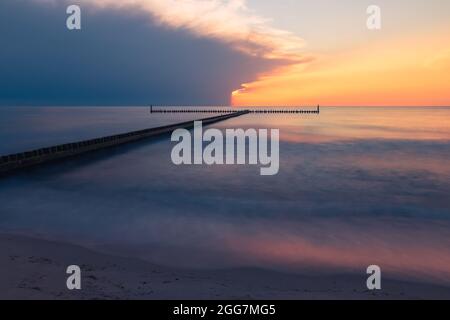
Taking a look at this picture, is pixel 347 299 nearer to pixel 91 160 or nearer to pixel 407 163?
pixel 91 160

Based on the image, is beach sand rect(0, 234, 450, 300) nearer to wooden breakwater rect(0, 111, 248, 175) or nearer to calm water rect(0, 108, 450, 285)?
calm water rect(0, 108, 450, 285)

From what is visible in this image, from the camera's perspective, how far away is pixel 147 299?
19.2ft

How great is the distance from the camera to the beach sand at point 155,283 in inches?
238

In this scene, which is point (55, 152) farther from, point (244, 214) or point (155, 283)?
point (155, 283)

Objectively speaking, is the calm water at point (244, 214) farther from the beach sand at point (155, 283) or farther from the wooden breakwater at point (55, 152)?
the wooden breakwater at point (55, 152)

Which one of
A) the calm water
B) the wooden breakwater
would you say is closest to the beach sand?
the calm water

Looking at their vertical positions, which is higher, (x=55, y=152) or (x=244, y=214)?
(x=55, y=152)

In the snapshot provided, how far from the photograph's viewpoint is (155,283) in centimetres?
660

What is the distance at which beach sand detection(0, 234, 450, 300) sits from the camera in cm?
605

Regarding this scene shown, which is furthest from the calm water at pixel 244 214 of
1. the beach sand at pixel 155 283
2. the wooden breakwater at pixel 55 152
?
the wooden breakwater at pixel 55 152

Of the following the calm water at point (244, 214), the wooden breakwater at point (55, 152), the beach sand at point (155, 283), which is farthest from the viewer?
the wooden breakwater at point (55, 152)

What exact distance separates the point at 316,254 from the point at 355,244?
148cm

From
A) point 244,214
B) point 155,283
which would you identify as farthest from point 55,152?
point 155,283

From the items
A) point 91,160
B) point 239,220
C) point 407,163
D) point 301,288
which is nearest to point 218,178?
point 239,220
